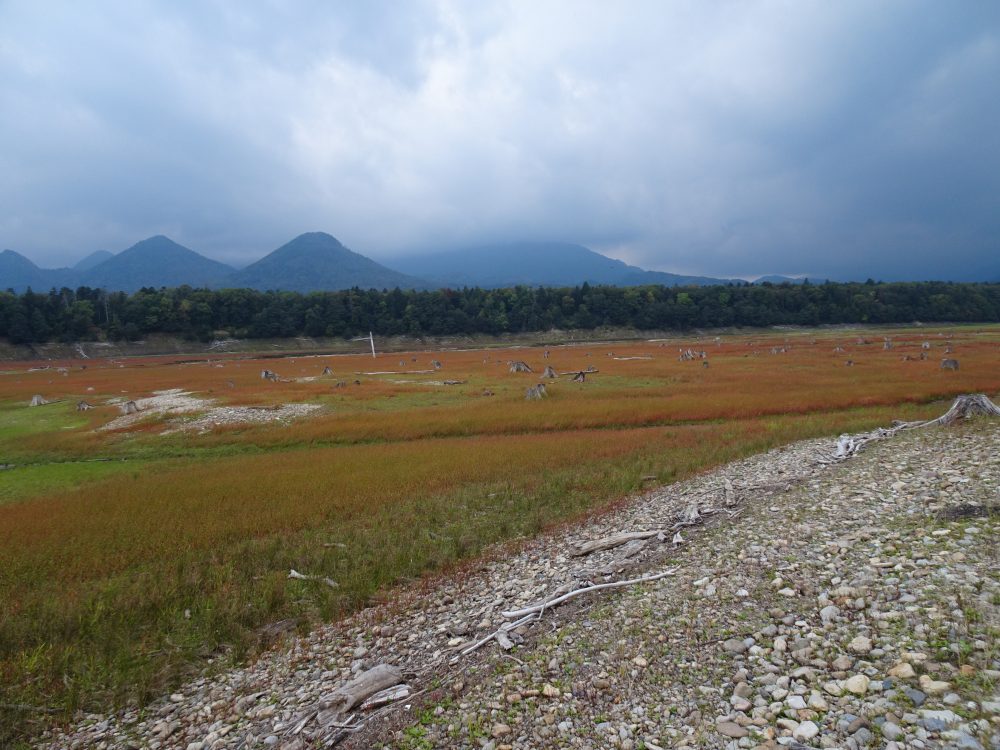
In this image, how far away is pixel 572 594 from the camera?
10055 millimetres

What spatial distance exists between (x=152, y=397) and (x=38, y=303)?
11001 cm

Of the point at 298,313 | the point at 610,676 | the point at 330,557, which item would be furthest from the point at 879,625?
the point at 298,313

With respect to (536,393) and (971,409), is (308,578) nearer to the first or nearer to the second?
(971,409)

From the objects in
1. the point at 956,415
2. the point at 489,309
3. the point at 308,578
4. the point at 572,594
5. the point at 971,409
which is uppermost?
the point at 489,309

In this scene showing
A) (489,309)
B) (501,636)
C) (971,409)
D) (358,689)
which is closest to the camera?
(358,689)

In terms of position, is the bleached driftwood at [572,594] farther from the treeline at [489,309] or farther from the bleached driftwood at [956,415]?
the treeline at [489,309]

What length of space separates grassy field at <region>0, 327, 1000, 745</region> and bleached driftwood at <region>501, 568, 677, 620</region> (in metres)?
3.78

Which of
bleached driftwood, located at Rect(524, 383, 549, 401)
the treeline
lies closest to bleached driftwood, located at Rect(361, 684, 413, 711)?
bleached driftwood, located at Rect(524, 383, 549, 401)

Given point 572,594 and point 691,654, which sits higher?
point 691,654

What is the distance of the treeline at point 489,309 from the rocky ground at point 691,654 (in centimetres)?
14146

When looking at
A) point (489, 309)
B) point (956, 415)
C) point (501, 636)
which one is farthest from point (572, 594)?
point (489, 309)

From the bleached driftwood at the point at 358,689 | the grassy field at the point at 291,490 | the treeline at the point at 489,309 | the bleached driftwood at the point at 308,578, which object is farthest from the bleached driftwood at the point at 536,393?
the treeline at the point at 489,309

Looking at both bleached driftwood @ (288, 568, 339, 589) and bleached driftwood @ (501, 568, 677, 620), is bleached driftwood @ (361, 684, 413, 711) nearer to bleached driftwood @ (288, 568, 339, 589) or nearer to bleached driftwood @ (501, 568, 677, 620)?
bleached driftwood @ (501, 568, 677, 620)

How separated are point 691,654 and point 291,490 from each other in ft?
52.7
